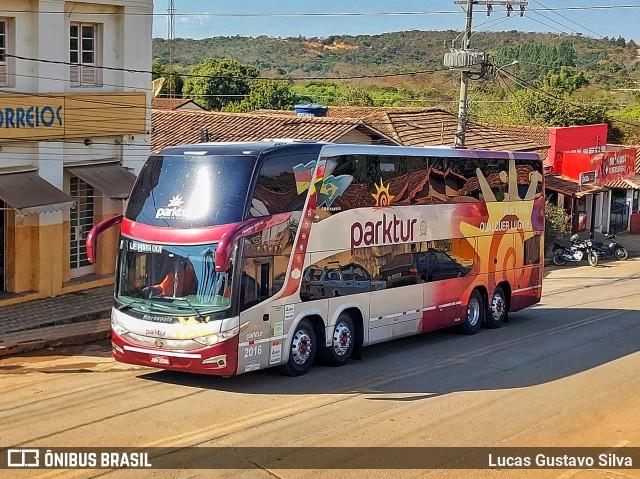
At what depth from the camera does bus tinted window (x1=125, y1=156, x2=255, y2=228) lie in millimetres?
14469

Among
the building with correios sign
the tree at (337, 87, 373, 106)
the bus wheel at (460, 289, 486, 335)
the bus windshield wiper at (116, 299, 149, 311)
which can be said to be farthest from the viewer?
the tree at (337, 87, 373, 106)

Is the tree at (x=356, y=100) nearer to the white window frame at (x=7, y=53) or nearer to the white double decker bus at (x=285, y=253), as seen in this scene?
the white window frame at (x=7, y=53)

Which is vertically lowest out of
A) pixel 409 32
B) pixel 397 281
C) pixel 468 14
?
pixel 397 281

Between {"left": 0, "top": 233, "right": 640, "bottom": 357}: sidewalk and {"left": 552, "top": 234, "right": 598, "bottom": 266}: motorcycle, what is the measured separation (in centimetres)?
1916

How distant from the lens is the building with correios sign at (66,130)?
2108cm

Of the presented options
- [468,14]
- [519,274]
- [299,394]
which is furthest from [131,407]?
[468,14]

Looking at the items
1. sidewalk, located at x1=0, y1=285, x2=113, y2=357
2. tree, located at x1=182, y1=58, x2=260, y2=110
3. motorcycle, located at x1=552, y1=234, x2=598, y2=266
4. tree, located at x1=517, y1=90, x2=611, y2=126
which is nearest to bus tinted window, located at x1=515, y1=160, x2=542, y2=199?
sidewalk, located at x1=0, y1=285, x2=113, y2=357

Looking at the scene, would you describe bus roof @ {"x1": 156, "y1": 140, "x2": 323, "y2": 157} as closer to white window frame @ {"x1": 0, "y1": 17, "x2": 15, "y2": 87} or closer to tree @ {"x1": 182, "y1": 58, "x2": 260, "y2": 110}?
white window frame @ {"x1": 0, "y1": 17, "x2": 15, "y2": 87}

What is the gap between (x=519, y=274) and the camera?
74.8 feet

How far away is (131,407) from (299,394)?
8.50 feet

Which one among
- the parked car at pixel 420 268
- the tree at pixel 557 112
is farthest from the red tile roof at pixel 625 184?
the parked car at pixel 420 268

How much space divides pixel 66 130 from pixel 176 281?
9.08 metres

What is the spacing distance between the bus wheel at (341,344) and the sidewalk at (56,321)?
16.8 ft

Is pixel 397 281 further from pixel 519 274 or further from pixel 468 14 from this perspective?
pixel 468 14
